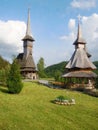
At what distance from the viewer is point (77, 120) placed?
61.4ft

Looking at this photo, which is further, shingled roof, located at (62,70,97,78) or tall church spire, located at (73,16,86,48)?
tall church spire, located at (73,16,86,48)

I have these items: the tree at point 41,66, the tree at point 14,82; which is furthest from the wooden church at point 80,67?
the tree at point 41,66

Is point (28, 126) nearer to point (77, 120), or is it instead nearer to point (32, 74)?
point (77, 120)

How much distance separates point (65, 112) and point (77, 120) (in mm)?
2433

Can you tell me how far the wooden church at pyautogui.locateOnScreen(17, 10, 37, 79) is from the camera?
60.4 m

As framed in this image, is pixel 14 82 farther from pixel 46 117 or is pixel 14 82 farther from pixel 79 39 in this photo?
pixel 79 39

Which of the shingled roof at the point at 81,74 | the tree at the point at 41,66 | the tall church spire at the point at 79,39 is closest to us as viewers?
the shingled roof at the point at 81,74

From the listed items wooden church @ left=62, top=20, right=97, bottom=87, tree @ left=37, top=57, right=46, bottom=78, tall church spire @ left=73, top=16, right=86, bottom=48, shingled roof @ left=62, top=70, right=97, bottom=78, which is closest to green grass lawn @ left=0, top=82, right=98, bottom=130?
shingled roof @ left=62, top=70, right=97, bottom=78

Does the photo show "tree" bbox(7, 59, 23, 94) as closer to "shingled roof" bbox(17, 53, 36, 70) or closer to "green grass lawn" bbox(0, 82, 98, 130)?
"green grass lawn" bbox(0, 82, 98, 130)

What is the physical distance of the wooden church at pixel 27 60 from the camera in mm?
60438

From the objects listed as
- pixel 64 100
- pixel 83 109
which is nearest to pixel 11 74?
pixel 64 100

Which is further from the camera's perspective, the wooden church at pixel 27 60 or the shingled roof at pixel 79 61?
the wooden church at pixel 27 60

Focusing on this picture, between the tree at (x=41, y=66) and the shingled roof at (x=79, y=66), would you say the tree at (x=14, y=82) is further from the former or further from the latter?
the tree at (x=41, y=66)

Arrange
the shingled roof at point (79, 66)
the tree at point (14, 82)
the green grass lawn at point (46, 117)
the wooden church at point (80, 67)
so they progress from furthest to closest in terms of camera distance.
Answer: the shingled roof at point (79, 66)
the wooden church at point (80, 67)
the tree at point (14, 82)
the green grass lawn at point (46, 117)
